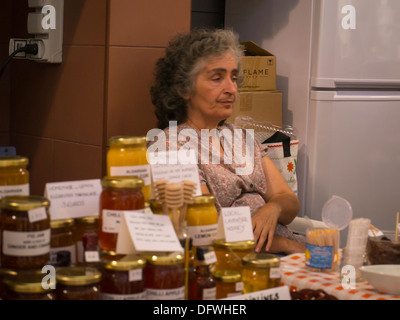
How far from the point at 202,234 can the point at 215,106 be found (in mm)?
1246

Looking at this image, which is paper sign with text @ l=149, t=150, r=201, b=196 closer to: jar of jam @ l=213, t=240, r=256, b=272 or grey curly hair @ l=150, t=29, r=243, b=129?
jar of jam @ l=213, t=240, r=256, b=272

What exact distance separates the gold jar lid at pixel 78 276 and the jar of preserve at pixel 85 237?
10 centimetres

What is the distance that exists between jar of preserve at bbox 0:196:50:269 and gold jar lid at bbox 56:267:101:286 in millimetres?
55

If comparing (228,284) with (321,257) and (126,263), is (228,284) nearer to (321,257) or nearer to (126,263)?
(126,263)

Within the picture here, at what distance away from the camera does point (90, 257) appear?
4.25ft

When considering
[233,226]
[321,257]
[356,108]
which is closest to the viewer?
[233,226]

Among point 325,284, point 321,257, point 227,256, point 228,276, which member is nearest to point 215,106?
point 321,257

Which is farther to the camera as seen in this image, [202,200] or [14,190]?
[202,200]

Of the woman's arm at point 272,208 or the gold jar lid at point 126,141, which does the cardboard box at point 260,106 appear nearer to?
the woman's arm at point 272,208

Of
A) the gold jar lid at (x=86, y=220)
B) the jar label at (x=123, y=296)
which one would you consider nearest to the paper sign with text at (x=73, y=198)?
the gold jar lid at (x=86, y=220)

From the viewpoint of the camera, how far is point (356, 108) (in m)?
3.46

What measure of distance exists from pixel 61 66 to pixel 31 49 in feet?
0.47

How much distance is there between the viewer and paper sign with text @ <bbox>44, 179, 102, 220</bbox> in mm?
1385
